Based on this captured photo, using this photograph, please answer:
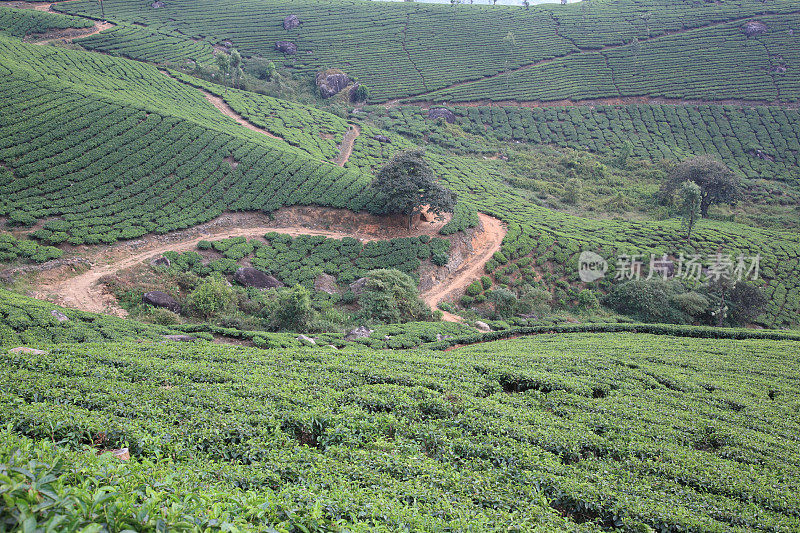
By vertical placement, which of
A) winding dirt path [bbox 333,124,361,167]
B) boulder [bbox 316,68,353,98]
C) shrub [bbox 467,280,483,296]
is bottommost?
shrub [bbox 467,280,483,296]

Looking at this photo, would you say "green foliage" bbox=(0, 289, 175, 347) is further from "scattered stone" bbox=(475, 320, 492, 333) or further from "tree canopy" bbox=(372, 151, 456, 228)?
"tree canopy" bbox=(372, 151, 456, 228)

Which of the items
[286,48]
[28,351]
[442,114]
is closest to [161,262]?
[28,351]

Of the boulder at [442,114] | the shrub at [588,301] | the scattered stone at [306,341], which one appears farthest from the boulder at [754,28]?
the scattered stone at [306,341]

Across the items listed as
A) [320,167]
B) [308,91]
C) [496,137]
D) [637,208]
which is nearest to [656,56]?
[496,137]

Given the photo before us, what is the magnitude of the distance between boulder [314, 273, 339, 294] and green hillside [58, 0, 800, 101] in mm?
44815

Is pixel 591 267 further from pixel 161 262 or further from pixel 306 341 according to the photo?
pixel 161 262

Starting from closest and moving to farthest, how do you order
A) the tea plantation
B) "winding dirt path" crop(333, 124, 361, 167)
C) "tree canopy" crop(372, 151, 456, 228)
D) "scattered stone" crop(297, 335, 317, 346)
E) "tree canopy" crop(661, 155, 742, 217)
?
the tea plantation → "scattered stone" crop(297, 335, 317, 346) → "tree canopy" crop(372, 151, 456, 228) → "winding dirt path" crop(333, 124, 361, 167) → "tree canopy" crop(661, 155, 742, 217)

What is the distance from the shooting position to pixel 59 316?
14.8 m

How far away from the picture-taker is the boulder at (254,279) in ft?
76.3

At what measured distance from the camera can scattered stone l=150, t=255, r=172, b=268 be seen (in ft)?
73.9

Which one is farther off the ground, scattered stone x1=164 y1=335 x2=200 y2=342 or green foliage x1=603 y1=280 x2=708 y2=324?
green foliage x1=603 y1=280 x2=708 y2=324

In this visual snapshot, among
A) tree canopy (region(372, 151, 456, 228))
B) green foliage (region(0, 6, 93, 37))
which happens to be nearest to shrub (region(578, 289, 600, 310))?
tree canopy (region(372, 151, 456, 228))

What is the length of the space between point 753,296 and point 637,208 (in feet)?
55.6

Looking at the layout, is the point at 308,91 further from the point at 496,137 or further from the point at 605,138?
the point at 605,138
